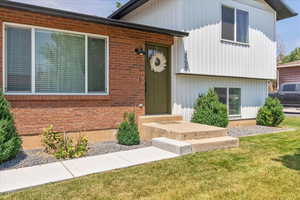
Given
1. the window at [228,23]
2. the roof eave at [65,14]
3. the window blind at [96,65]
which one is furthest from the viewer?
the window at [228,23]

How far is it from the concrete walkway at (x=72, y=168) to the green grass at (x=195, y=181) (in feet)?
0.72

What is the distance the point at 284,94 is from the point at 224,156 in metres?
15.4

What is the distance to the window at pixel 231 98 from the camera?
30.2ft

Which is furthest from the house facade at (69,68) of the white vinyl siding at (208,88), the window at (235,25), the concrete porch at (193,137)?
the window at (235,25)

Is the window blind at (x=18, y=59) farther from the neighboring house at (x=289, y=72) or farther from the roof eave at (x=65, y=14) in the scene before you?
the neighboring house at (x=289, y=72)

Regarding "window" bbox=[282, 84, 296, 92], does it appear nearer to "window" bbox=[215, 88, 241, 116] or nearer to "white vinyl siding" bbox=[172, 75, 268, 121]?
"white vinyl siding" bbox=[172, 75, 268, 121]

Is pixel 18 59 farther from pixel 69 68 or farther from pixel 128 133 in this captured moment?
pixel 128 133

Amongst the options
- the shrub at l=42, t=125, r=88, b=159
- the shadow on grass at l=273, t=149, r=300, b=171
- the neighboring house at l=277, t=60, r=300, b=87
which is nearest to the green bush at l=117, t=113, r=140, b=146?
the shrub at l=42, t=125, r=88, b=159

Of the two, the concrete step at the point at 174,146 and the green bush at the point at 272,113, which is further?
the green bush at the point at 272,113

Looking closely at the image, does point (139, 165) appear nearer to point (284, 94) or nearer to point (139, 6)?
point (139, 6)

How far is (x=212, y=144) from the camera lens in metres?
5.61

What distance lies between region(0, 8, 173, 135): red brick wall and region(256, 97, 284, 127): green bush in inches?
209

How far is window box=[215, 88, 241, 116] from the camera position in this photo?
9.20 m

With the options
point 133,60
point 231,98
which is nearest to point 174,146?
point 133,60
